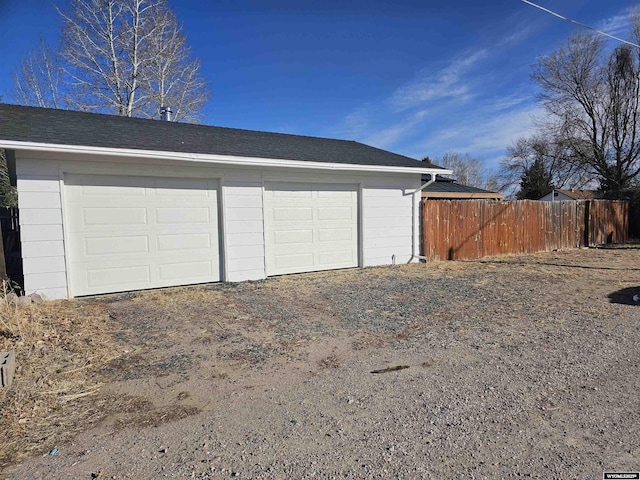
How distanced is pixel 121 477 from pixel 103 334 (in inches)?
115

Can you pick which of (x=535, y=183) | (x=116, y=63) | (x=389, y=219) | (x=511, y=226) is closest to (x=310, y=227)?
(x=389, y=219)

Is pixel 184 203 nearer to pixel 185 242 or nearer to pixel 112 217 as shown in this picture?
pixel 185 242

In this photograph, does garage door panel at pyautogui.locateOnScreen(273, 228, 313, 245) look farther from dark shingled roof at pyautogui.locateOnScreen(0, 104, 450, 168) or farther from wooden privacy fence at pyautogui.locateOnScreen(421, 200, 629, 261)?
wooden privacy fence at pyautogui.locateOnScreen(421, 200, 629, 261)

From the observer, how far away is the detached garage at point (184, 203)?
607 cm

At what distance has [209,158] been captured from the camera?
7.00m

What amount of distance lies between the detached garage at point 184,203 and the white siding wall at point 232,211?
0.02 meters

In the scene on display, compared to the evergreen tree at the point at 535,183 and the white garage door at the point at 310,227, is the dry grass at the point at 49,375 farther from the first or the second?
the evergreen tree at the point at 535,183

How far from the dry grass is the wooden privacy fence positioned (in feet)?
27.2

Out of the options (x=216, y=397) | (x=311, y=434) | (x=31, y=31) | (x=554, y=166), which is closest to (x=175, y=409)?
(x=216, y=397)

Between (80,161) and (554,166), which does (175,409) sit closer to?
(80,161)

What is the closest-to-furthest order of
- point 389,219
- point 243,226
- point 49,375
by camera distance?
point 49,375 → point 243,226 → point 389,219

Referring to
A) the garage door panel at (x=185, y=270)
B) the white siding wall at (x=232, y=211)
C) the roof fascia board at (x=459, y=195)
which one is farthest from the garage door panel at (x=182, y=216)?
the roof fascia board at (x=459, y=195)

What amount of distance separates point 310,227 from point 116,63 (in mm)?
14530

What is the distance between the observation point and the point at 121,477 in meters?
2.04
